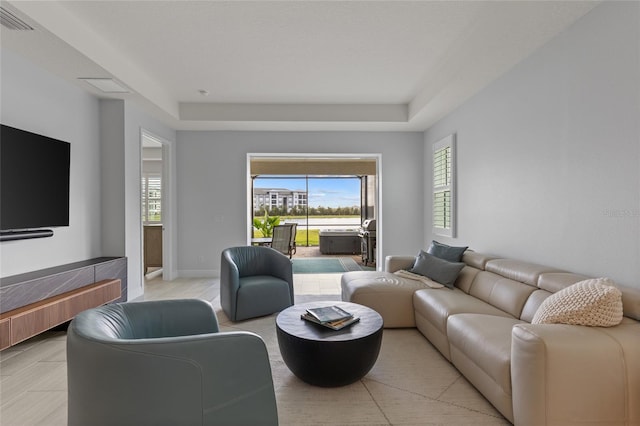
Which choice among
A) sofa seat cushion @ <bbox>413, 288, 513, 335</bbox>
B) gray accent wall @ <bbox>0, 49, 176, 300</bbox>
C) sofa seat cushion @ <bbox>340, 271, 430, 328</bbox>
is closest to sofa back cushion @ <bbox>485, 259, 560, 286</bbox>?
sofa seat cushion @ <bbox>413, 288, 513, 335</bbox>

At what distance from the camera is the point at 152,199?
7.44 m

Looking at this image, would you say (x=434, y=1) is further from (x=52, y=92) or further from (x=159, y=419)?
(x=52, y=92)

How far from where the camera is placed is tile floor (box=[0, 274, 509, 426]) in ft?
6.53

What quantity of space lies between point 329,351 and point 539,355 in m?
1.15

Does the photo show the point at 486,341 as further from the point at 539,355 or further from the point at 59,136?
the point at 59,136

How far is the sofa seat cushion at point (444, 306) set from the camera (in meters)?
2.72

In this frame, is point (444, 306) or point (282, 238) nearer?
point (444, 306)

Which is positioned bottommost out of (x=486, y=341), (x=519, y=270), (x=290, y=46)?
(x=486, y=341)

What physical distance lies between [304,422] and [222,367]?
2.83 feet

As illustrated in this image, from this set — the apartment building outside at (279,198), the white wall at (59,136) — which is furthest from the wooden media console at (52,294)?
the apartment building outside at (279,198)

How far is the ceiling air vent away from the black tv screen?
816mm

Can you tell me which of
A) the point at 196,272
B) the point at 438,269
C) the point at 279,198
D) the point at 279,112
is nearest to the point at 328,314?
the point at 438,269

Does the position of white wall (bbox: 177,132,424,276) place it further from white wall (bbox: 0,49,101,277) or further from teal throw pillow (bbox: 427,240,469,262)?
teal throw pillow (bbox: 427,240,469,262)

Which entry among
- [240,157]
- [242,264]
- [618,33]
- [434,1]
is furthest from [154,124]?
[618,33]
